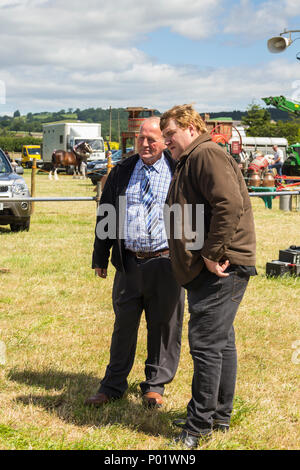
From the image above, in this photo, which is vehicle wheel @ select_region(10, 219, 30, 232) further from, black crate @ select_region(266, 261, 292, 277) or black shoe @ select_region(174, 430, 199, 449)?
black shoe @ select_region(174, 430, 199, 449)

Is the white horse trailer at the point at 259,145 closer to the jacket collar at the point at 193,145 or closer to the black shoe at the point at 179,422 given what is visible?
the black shoe at the point at 179,422

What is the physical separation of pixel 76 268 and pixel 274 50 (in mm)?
10307

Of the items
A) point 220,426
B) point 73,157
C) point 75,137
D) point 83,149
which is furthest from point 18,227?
point 75,137

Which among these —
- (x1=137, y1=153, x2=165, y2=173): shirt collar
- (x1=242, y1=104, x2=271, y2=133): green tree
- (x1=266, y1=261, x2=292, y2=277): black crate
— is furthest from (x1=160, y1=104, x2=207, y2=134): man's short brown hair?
(x1=242, y1=104, x2=271, y2=133): green tree

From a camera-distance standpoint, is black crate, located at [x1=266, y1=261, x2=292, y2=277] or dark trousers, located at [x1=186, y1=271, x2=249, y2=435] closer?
dark trousers, located at [x1=186, y1=271, x2=249, y2=435]

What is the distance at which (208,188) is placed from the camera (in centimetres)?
295

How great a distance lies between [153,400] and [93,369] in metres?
0.86

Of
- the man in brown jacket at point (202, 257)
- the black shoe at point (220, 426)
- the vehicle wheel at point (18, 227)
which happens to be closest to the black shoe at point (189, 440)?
the man in brown jacket at point (202, 257)

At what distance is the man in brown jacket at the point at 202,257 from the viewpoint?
3.03 meters

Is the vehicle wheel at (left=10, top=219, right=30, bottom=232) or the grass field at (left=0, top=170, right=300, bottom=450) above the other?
the vehicle wheel at (left=10, top=219, right=30, bottom=232)

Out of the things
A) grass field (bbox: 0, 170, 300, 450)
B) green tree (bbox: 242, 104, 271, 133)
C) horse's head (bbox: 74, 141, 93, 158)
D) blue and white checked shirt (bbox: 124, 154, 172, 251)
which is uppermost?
green tree (bbox: 242, 104, 271, 133)

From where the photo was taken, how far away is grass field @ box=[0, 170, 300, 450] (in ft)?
11.2

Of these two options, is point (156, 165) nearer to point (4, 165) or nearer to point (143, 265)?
point (143, 265)

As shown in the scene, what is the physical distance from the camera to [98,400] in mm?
3832
